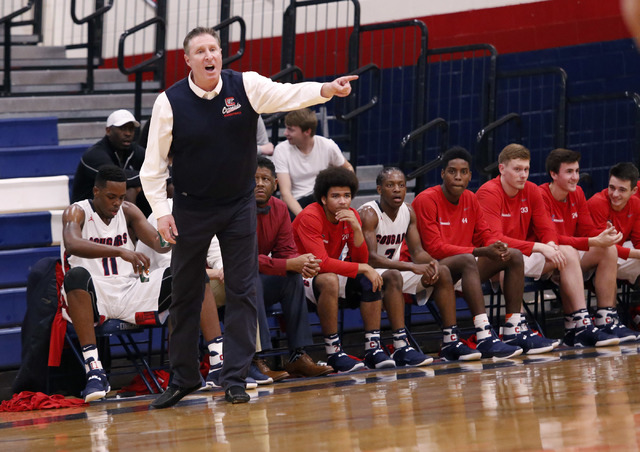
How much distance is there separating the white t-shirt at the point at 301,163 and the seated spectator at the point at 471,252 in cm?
83

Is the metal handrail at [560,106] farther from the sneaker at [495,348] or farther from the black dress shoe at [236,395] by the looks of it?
the black dress shoe at [236,395]

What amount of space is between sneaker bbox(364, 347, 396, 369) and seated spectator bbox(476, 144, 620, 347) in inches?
51.1

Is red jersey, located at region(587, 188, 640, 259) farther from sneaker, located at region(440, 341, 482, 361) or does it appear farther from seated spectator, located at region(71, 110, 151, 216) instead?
seated spectator, located at region(71, 110, 151, 216)

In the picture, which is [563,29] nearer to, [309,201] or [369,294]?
[309,201]

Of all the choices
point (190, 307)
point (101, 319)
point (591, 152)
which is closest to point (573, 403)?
point (190, 307)

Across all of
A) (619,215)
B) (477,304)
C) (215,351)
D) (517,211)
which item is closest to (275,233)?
(215,351)

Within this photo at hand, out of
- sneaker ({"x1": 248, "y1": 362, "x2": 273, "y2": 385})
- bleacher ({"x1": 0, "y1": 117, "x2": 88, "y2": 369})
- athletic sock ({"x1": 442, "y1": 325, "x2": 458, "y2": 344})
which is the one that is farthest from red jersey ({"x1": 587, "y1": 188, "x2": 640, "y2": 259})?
bleacher ({"x1": 0, "y1": 117, "x2": 88, "y2": 369})

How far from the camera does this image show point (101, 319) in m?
5.48

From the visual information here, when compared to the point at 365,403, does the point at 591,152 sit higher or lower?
higher

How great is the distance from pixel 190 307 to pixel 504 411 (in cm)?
165

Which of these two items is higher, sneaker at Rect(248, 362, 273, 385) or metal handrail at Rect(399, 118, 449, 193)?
metal handrail at Rect(399, 118, 449, 193)

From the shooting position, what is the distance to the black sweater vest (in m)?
4.49

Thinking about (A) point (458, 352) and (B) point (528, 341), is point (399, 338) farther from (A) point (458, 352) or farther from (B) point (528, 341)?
(B) point (528, 341)

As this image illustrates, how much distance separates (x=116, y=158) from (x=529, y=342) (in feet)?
9.29
